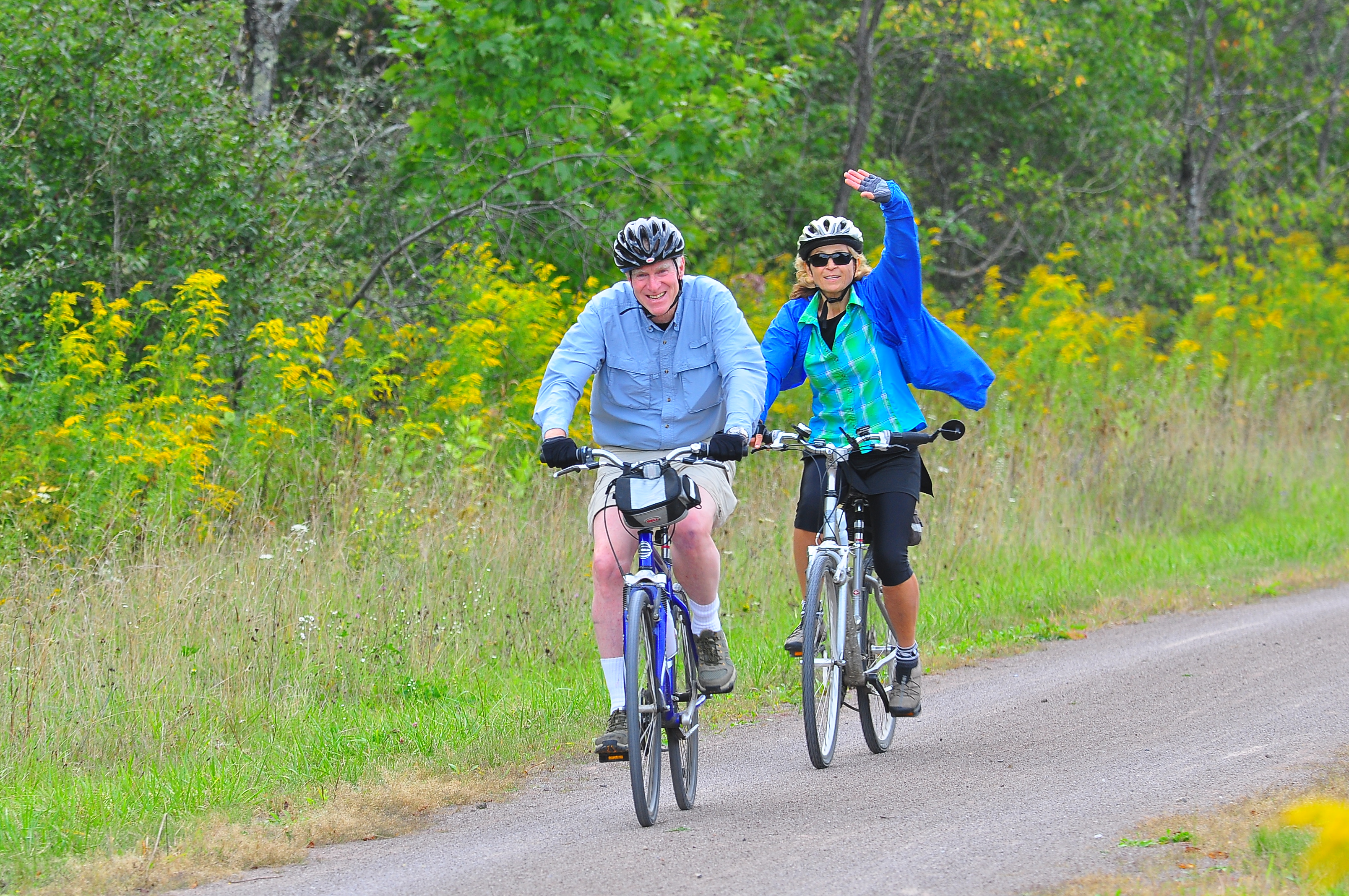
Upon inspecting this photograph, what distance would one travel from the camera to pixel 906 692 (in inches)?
281

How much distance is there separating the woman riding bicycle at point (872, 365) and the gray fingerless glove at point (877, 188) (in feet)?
0.56

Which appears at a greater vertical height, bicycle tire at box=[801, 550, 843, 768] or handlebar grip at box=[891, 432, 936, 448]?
handlebar grip at box=[891, 432, 936, 448]

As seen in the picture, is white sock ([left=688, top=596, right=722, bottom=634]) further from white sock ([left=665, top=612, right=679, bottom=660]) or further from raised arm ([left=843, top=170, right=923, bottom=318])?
raised arm ([left=843, top=170, right=923, bottom=318])

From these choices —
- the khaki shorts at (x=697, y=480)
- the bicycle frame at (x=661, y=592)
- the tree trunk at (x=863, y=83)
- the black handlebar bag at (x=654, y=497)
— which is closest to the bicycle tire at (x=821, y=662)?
the khaki shorts at (x=697, y=480)

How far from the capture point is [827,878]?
502 centimetres

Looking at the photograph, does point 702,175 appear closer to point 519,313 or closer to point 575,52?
point 575,52

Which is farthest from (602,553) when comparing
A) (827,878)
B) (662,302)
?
(827,878)

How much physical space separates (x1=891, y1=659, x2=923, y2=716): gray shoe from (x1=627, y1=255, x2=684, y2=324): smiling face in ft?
7.14

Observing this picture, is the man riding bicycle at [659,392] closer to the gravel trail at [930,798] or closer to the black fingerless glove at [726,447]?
the black fingerless glove at [726,447]

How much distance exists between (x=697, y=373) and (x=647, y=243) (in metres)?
0.59

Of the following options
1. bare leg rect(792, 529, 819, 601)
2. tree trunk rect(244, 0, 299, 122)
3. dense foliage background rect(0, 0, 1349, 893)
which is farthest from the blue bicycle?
tree trunk rect(244, 0, 299, 122)

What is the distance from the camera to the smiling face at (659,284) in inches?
239

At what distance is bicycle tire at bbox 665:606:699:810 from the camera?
595 centimetres

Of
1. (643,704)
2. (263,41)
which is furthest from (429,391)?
(643,704)
